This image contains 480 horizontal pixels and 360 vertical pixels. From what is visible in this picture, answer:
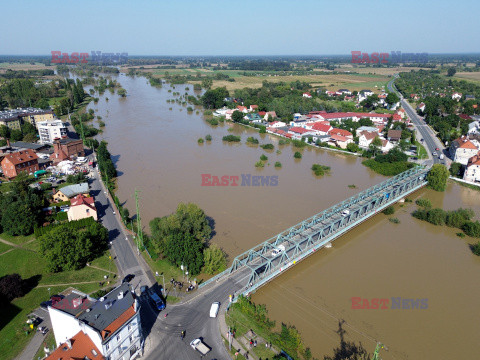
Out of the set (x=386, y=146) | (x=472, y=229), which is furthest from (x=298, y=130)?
(x=472, y=229)

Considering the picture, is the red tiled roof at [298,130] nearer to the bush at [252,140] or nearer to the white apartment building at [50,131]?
the bush at [252,140]

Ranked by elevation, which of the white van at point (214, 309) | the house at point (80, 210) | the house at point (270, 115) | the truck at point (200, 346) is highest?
the house at point (270, 115)

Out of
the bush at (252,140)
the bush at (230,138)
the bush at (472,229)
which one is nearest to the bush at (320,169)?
the bush at (252,140)

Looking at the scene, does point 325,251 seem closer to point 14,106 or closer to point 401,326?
point 401,326

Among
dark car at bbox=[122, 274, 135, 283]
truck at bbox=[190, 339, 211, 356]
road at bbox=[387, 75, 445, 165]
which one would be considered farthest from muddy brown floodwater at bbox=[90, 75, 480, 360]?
road at bbox=[387, 75, 445, 165]

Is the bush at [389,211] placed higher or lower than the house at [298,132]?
lower

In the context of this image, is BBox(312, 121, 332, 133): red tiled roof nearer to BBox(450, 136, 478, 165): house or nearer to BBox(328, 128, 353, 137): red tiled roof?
BBox(328, 128, 353, 137): red tiled roof
